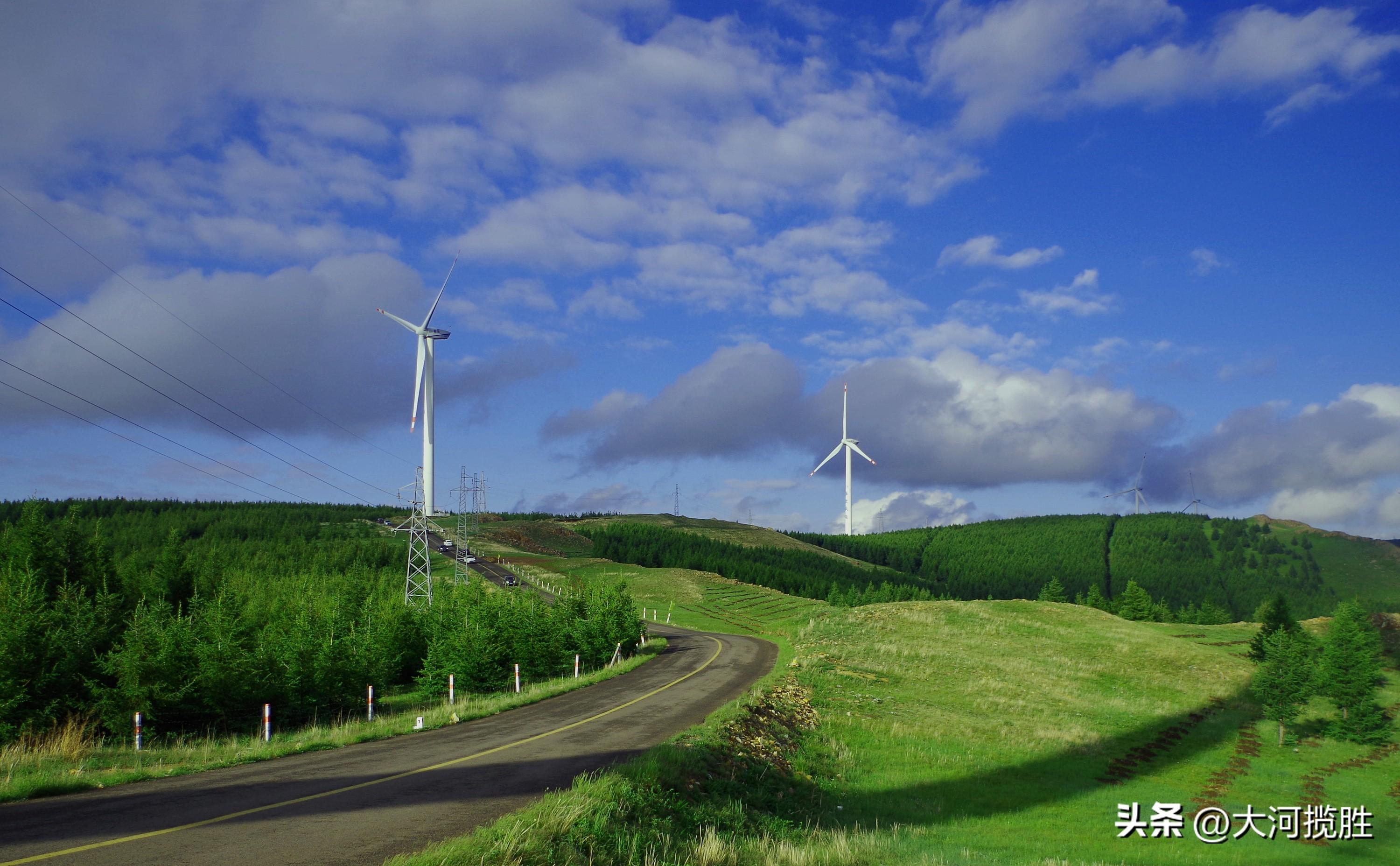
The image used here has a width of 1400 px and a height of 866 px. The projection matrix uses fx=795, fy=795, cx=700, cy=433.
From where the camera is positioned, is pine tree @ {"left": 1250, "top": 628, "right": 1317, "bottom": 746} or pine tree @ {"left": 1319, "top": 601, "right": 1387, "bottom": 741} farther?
pine tree @ {"left": 1319, "top": 601, "right": 1387, "bottom": 741}

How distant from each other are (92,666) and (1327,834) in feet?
132

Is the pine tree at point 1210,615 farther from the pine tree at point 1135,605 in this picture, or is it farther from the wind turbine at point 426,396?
the wind turbine at point 426,396

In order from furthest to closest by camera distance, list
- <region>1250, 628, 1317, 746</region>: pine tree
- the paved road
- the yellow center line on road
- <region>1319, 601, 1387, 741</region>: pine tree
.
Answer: <region>1319, 601, 1387, 741</region>: pine tree
<region>1250, 628, 1317, 746</region>: pine tree
the paved road
the yellow center line on road

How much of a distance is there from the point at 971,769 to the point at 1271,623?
63597mm

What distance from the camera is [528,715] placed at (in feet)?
91.2

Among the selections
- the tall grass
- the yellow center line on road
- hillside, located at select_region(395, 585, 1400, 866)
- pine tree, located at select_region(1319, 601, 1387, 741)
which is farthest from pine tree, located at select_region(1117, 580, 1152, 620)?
the yellow center line on road

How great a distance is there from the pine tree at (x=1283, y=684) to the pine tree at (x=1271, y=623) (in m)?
12.1

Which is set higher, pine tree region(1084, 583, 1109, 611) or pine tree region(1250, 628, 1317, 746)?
pine tree region(1250, 628, 1317, 746)

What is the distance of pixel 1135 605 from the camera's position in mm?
119250

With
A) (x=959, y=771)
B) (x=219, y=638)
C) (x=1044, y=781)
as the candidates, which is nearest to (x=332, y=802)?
(x=219, y=638)

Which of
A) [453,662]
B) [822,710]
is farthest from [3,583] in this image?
[822,710]

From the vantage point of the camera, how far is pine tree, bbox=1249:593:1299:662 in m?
65.6

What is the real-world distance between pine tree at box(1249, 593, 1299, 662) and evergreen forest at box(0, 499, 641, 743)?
51.3 m

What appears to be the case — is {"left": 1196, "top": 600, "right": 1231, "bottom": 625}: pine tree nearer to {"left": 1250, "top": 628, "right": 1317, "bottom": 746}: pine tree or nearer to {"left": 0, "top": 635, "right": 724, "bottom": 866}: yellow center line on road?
{"left": 1250, "top": 628, "right": 1317, "bottom": 746}: pine tree
